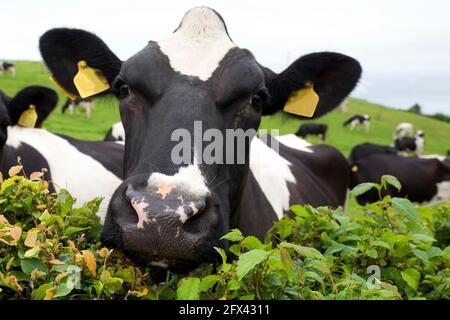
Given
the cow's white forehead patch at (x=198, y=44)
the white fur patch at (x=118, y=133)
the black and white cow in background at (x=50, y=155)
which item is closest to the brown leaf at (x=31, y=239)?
the cow's white forehead patch at (x=198, y=44)

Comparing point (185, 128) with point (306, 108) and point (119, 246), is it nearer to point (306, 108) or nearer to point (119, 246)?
point (119, 246)

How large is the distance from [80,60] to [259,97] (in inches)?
57.4

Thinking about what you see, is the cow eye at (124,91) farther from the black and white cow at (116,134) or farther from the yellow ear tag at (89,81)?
the black and white cow at (116,134)

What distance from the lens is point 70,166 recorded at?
5672 mm

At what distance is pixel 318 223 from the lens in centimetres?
307

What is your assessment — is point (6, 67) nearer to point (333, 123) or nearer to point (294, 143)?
point (333, 123)

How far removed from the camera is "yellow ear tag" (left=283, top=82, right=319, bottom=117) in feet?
12.8

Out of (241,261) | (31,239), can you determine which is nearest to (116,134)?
(31,239)

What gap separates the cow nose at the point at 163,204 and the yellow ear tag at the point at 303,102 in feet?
5.75

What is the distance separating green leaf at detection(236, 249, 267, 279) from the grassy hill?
14.2 m

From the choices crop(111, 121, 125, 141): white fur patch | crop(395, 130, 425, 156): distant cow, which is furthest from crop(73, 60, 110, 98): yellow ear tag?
crop(395, 130, 425, 156): distant cow

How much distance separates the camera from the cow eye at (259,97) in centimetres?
334

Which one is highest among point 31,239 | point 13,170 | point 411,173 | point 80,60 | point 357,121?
point 80,60
